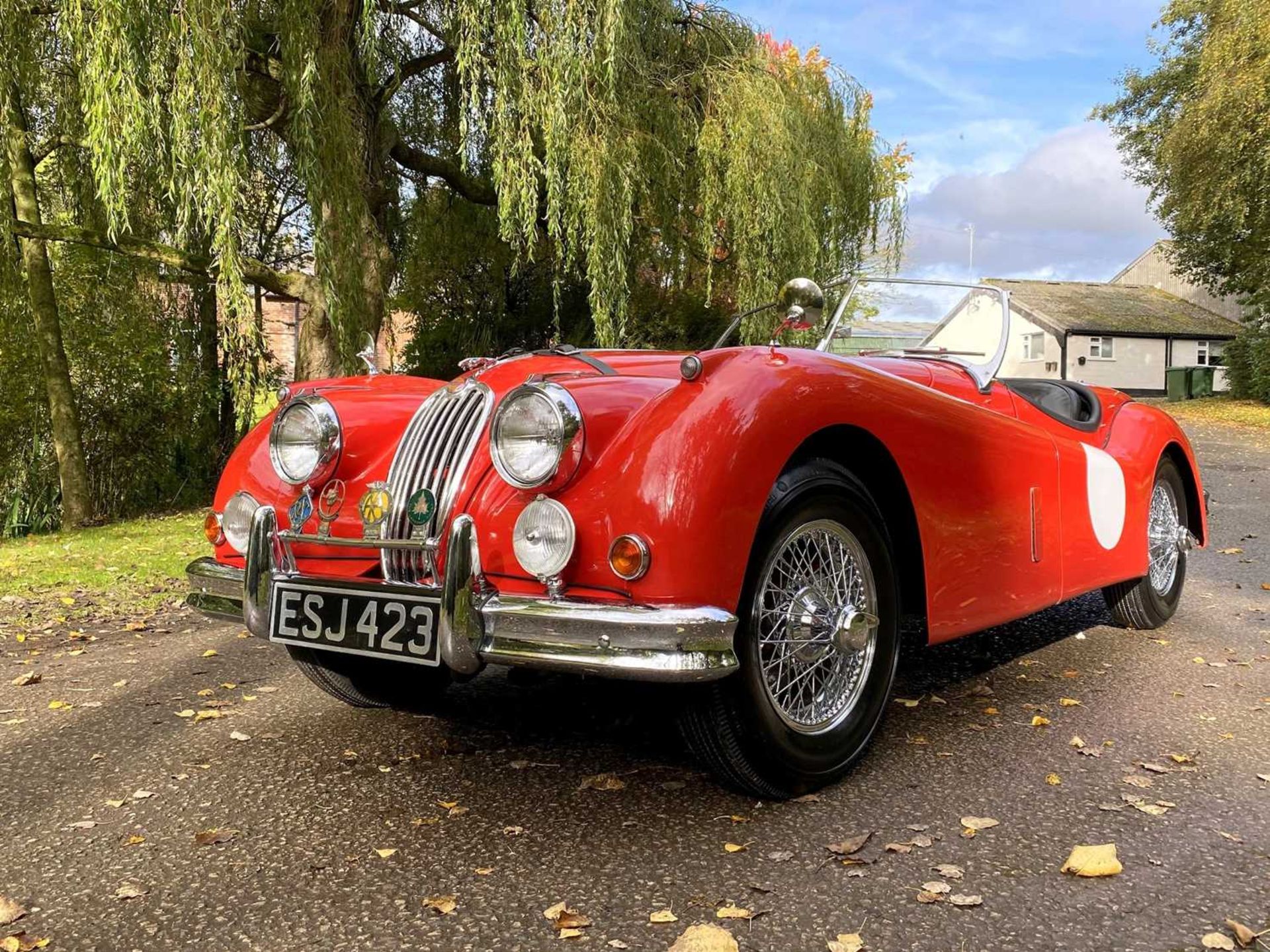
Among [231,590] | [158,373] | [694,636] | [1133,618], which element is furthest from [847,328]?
[158,373]

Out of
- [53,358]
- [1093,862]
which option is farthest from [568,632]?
[53,358]

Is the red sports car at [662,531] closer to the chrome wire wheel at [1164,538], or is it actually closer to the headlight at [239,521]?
the headlight at [239,521]

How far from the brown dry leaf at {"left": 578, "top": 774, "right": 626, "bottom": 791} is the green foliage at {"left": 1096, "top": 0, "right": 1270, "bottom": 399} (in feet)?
68.0

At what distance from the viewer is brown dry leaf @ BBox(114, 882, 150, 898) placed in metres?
2.08

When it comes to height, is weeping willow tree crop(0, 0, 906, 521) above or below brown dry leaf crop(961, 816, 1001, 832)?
above

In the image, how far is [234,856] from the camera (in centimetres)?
226

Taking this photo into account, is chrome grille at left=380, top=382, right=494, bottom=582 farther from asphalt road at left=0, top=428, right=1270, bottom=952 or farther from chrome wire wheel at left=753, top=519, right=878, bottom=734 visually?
chrome wire wheel at left=753, top=519, right=878, bottom=734

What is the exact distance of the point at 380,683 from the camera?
10.9ft

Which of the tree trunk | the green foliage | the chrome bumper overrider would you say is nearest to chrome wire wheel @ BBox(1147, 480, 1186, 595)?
the chrome bumper overrider

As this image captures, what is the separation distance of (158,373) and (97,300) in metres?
1.00

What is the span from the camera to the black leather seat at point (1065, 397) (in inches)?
160

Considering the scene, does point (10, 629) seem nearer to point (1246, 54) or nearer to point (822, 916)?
point (822, 916)

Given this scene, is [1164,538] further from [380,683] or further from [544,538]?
[380,683]

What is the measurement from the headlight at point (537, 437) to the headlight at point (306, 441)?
2.38ft
